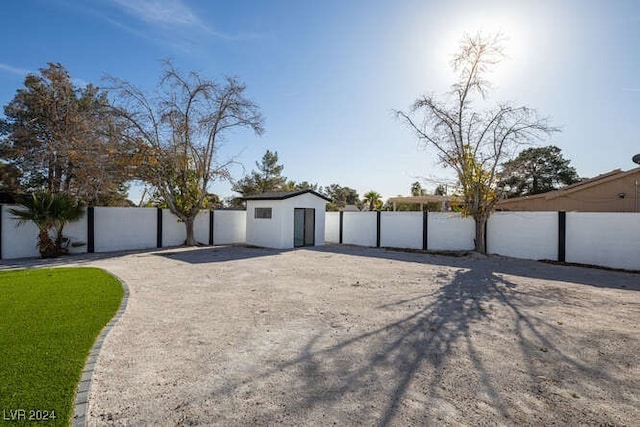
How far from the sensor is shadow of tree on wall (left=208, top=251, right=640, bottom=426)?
98.7 inches

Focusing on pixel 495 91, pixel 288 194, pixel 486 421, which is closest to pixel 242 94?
pixel 288 194

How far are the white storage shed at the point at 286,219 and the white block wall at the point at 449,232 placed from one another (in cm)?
512

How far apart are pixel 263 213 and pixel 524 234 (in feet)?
34.6

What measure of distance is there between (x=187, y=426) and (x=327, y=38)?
9986mm

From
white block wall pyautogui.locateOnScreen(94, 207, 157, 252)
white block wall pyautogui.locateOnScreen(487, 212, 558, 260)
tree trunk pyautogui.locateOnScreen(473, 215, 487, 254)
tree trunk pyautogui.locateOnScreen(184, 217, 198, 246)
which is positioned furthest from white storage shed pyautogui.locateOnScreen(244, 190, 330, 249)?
white block wall pyautogui.locateOnScreen(487, 212, 558, 260)

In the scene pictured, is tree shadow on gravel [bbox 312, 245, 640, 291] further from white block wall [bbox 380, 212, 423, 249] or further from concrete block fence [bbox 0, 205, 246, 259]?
concrete block fence [bbox 0, 205, 246, 259]

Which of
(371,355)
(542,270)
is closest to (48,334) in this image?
(371,355)

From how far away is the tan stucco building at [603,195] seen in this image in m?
14.3

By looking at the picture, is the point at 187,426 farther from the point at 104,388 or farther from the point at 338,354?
the point at 338,354

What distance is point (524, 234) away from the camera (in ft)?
38.0

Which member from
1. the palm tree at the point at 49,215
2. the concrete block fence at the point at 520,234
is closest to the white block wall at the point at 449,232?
the concrete block fence at the point at 520,234

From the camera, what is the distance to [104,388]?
280 cm

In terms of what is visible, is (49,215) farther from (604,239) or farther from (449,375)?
(604,239)

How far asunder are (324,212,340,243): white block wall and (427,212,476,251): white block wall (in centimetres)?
496
